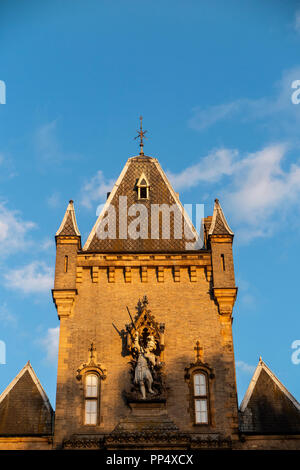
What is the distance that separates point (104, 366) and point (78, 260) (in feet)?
16.0

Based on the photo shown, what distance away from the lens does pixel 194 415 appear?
27.0 metres

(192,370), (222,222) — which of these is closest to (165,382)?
(192,370)

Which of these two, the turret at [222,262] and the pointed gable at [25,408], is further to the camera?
the turret at [222,262]

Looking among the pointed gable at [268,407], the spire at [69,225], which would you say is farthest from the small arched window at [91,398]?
the spire at [69,225]

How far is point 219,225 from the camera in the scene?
31.5 m

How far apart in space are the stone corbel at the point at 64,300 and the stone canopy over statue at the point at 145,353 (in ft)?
8.35

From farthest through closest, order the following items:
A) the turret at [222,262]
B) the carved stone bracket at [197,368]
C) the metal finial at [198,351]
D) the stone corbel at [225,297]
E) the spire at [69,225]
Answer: the spire at [69,225], the turret at [222,262], the stone corbel at [225,297], the metal finial at [198,351], the carved stone bracket at [197,368]

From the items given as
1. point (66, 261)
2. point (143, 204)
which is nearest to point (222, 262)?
point (143, 204)

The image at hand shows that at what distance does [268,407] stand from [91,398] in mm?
6894

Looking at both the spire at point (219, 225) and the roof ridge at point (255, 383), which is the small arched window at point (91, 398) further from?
the spire at point (219, 225)

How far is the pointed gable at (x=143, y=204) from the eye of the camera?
32.0 metres

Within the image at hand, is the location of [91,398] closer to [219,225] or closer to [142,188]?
[219,225]

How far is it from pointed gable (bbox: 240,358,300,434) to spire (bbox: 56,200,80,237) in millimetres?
9666
